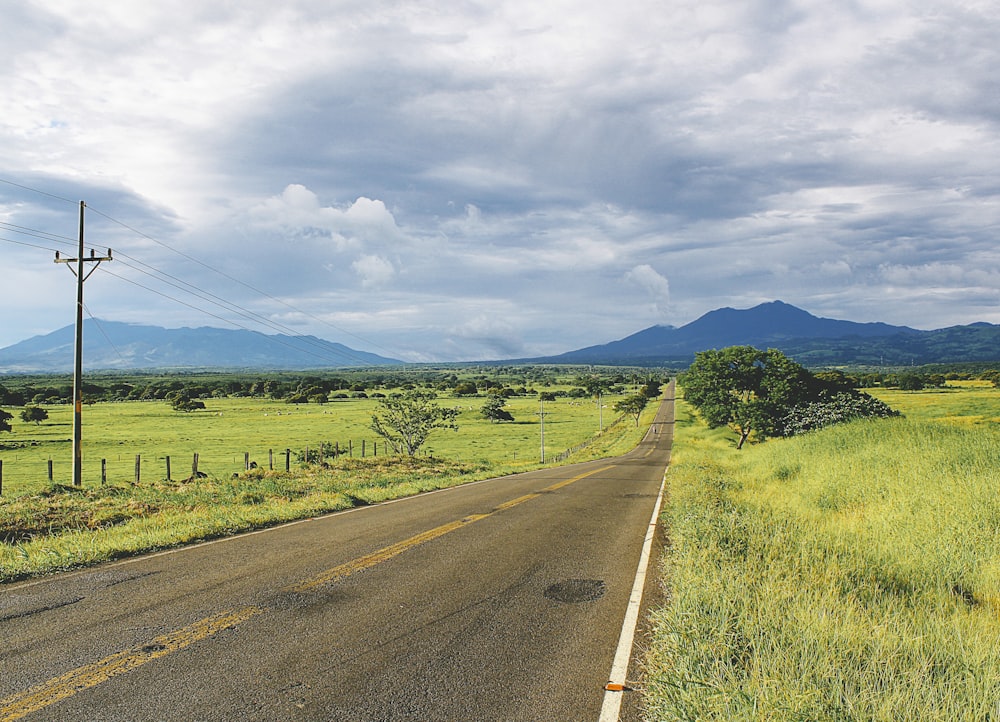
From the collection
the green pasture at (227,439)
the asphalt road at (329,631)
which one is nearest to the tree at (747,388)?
the green pasture at (227,439)

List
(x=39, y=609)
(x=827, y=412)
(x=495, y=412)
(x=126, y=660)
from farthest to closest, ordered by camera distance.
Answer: (x=495, y=412) → (x=827, y=412) → (x=39, y=609) → (x=126, y=660)

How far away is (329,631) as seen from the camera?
6.78 meters

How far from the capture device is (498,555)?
10383 mm

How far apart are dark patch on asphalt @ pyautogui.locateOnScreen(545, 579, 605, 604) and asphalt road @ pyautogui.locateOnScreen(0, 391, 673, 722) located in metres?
0.04

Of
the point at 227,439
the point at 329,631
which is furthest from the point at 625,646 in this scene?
the point at 227,439

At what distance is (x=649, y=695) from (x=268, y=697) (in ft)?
10.2

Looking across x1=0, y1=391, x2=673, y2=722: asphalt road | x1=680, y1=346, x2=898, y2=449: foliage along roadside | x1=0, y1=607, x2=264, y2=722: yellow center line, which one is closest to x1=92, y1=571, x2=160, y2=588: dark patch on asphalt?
x1=0, y1=391, x2=673, y2=722: asphalt road

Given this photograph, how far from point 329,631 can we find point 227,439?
72448mm

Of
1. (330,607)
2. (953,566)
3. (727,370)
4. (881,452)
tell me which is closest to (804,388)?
(727,370)

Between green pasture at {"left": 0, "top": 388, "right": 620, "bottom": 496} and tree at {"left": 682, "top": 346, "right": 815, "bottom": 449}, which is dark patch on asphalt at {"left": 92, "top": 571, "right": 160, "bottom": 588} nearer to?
green pasture at {"left": 0, "top": 388, "right": 620, "bottom": 496}

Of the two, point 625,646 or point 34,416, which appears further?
point 34,416

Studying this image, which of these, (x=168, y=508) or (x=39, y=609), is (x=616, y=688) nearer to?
(x=39, y=609)

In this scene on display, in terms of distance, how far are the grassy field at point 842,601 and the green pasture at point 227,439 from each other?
865 inches

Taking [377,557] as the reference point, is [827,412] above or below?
below
